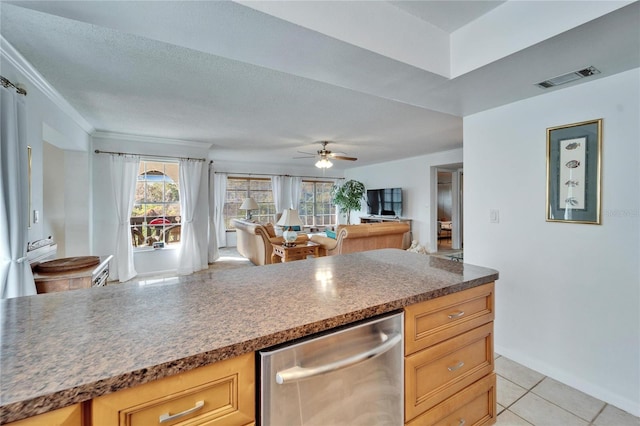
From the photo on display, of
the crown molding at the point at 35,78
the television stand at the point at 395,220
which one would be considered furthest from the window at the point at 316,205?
the crown molding at the point at 35,78

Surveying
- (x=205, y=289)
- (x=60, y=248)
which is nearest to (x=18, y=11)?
(x=205, y=289)

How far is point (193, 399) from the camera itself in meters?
0.73

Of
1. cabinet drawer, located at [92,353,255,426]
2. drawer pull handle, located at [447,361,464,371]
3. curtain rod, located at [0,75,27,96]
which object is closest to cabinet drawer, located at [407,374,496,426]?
drawer pull handle, located at [447,361,464,371]

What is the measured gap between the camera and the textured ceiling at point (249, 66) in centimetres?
130

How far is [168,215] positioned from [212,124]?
7.47ft

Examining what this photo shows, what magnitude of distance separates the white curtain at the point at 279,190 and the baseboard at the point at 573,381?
6.31m

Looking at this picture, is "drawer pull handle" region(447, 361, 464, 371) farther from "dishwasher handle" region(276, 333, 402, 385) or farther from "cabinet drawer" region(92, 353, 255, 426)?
"cabinet drawer" region(92, 353, 255, 426)

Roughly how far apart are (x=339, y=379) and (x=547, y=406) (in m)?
1.78

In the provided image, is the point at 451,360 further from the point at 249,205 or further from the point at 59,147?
the point at 249,205

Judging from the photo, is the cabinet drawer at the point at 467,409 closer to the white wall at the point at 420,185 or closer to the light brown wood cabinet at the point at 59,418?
the light brown wood cabinet at the point at 59,418

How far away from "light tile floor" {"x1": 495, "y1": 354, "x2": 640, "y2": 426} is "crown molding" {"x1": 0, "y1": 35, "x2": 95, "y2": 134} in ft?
13.4

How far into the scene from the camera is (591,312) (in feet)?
6.21

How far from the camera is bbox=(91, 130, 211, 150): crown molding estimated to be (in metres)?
4.26

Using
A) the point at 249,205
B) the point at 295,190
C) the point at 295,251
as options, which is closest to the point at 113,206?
the point at 295,251
